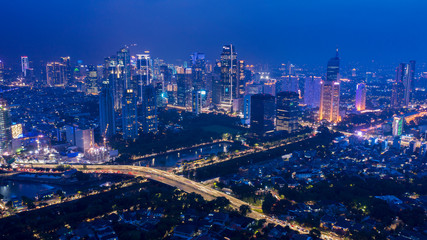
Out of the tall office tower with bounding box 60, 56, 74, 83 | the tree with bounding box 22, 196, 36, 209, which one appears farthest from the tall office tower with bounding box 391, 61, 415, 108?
the tall office tower with bounding box 60, 56, 74, 83

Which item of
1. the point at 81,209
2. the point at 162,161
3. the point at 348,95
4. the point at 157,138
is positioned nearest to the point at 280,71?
the point at 348,95

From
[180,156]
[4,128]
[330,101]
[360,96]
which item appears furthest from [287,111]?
[4,128]

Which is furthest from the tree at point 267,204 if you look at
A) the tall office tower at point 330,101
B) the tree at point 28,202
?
the tall office tower at point 330,101

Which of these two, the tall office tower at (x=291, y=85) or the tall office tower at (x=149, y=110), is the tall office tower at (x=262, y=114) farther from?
the tall office tower at (x=291, y=85)

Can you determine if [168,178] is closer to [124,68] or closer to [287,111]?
[287,111]

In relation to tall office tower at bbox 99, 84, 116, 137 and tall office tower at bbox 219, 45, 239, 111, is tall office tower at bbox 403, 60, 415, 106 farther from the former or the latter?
tall office tower at bbox 99, 84, 116, 137

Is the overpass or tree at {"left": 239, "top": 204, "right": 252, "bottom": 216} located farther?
the overpass

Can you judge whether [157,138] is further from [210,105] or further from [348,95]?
[348,95]
